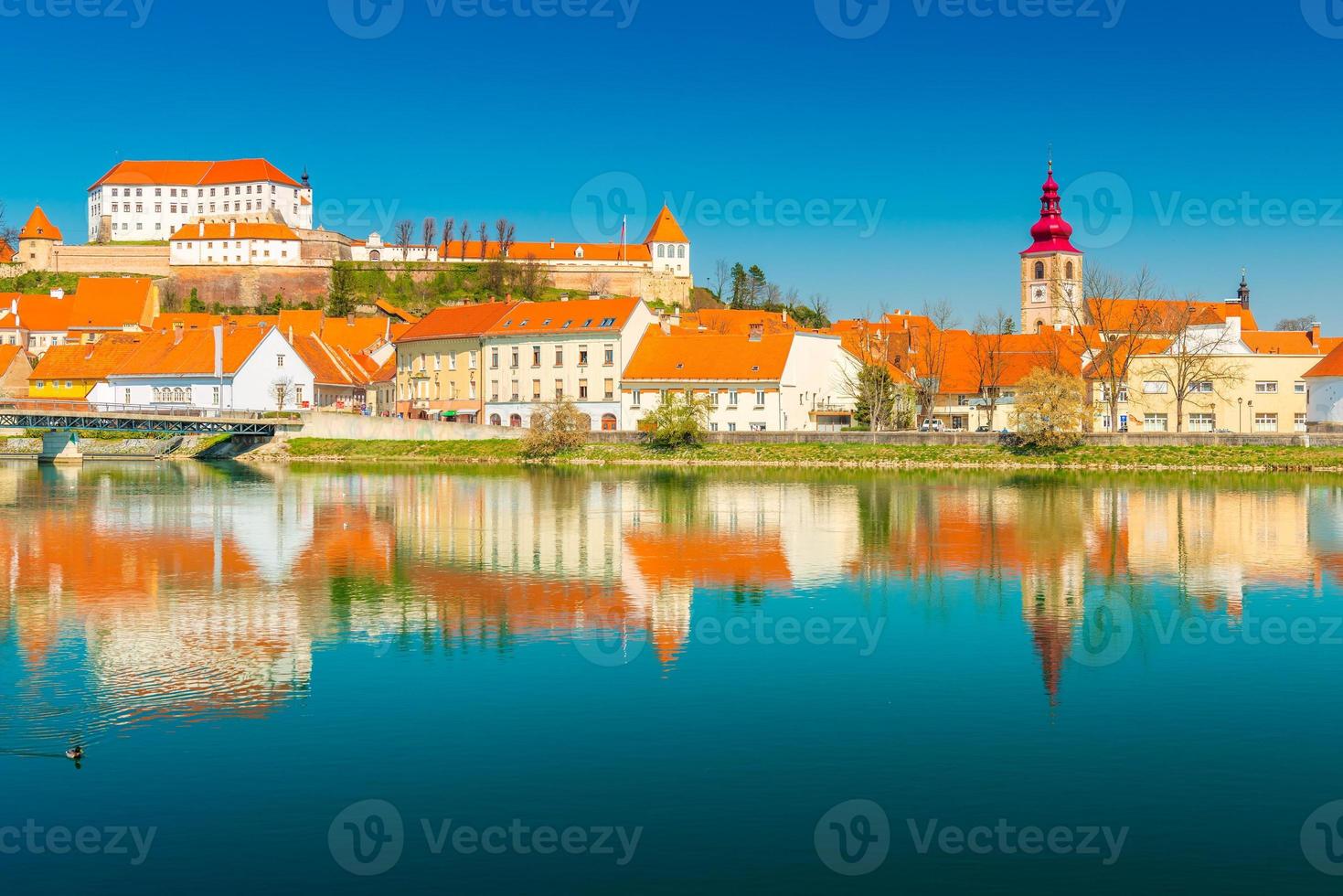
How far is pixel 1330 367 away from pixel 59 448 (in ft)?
188

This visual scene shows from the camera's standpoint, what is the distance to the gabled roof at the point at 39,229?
128375 mm

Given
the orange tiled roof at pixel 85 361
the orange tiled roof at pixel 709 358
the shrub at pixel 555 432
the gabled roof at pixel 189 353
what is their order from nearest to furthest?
the shrub at pixel 555 432
the orange tiled roof at pixel 709 358
the gabled roof at pixel 189 353
the orange tiled roof at pixel 85 361

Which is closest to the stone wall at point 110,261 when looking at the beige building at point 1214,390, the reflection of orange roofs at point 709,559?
the beige building at point 1214,390

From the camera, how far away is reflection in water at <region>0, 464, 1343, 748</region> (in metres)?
18.2

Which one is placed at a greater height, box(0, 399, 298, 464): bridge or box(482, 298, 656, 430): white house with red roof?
box(482, 298, 656, 430): white house with red roof

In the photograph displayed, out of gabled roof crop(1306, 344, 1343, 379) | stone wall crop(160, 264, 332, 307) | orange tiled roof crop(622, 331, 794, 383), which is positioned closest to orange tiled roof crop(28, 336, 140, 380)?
orange tiled roof crop(622, 331, 794, 383)

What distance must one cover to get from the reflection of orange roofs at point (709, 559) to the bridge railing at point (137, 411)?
1534 inches

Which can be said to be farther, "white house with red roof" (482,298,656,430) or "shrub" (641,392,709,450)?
"white house with red roof" (482,298,656,430)

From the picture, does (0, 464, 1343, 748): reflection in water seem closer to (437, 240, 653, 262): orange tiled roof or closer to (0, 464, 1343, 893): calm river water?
(0, 464, 1343, 893): calm river water

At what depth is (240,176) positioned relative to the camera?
141375mm

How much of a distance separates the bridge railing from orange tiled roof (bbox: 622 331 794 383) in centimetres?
1709

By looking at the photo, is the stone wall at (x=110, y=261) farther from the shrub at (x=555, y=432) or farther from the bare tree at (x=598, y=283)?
the shrub at (x=555, y=432)

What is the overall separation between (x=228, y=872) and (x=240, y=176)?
458 feet

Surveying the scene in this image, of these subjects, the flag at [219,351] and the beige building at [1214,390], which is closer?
the beige building at [1214,390]
